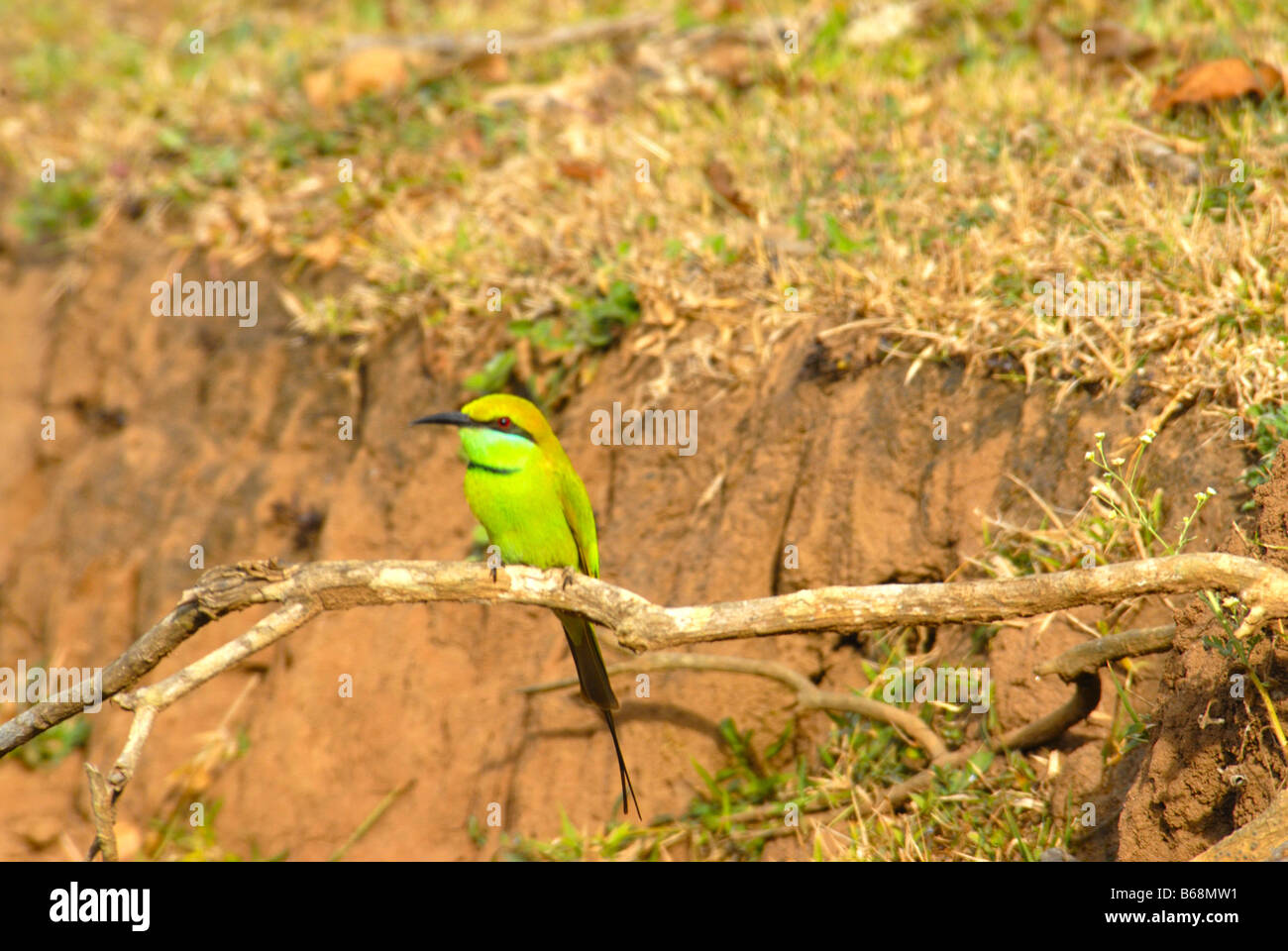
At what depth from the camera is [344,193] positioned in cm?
605

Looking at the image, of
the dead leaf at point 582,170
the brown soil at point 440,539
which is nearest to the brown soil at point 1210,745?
the brown soil at point 440,539

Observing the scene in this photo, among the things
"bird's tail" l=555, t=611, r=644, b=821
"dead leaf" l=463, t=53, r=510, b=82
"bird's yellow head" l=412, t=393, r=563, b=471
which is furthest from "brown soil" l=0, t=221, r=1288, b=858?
"dead leaf" l=463, t=53, r=510, b=82

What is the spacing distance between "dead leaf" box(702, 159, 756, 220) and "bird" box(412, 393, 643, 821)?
1.85 meters

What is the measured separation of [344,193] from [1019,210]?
331 centimetres

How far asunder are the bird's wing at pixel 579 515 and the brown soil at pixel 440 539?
38cm

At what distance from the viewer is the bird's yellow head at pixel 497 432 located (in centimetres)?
360

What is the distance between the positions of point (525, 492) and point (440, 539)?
143cm

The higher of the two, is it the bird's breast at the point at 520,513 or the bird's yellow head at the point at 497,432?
the bird's yellow head at the point at 497,432

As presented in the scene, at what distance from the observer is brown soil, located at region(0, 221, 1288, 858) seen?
3521mm

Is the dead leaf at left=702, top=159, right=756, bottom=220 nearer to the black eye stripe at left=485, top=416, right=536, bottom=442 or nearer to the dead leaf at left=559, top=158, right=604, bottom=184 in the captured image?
the dead leaf at left=559, top=158, right=604, bottom=184

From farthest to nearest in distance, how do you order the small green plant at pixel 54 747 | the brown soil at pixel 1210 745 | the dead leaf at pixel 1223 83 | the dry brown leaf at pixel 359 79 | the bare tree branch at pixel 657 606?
the dry brown leaf at pixel 359 79 < the small green plant at pixel 54 747 < the dead leaf at pixel 1223 83 < the brown soil at pixel 1210 745 < the bare tree branch at pixel 657 606

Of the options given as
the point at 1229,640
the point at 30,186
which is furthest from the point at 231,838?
the point at 30,186

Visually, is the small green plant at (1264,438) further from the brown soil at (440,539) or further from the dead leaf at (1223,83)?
the dead leaf at (1223,83)

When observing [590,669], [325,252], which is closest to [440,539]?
[590,669]
